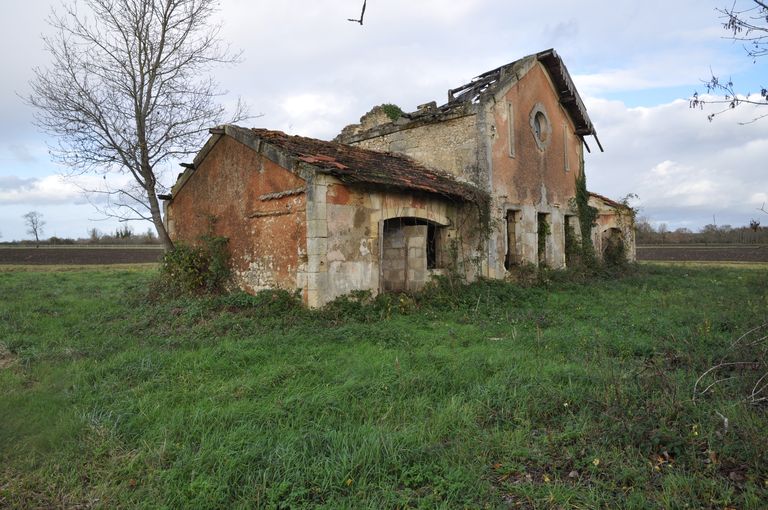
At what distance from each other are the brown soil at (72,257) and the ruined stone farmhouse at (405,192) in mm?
28140

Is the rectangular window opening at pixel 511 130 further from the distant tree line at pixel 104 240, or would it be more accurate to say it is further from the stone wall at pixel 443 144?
the distant tree line at pixel 104 240

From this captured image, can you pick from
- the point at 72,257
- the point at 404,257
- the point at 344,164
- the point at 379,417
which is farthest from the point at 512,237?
the point at 72,257

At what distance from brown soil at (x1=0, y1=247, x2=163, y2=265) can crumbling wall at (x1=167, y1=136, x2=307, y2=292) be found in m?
27.7

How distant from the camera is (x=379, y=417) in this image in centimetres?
421

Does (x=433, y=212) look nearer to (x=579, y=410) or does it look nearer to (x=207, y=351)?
(x=207, y=351)

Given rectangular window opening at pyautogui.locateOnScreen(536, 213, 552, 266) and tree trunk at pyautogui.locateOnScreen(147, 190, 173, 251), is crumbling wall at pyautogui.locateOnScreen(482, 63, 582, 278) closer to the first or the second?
rectangular window opening at pyautogui.locateOnScreen(536, 213, 552, 266)

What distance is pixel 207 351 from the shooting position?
20.7 ft

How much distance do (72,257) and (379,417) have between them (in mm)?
41790

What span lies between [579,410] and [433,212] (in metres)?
7.06

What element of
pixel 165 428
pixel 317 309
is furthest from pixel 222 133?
pixel 165 428

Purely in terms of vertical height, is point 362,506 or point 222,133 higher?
point 222,133

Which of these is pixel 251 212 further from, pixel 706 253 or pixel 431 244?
pixel 706 253

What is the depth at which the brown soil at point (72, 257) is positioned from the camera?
3428cm

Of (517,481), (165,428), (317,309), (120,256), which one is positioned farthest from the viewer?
(120,256)
